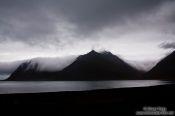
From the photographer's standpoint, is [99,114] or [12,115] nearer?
[99,114]

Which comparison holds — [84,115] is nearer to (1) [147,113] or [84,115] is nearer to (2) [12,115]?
(1) [147,113]

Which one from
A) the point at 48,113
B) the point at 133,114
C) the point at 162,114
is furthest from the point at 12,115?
the point at 162,114

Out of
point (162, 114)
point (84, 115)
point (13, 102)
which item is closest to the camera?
point (162, 114)

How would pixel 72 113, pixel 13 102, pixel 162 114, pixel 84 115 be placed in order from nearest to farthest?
pixel 162 114 → pixel 84 115 → pixel 72 113 → pixel 13 102

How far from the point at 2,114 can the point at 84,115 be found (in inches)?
230

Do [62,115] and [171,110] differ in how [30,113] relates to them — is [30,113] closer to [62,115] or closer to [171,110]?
[62,115]

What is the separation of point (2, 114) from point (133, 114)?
8789 millimetres

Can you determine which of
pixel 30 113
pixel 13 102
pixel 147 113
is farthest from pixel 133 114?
pixel 13 102

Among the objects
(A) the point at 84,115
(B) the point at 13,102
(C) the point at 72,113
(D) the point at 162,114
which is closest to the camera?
(D) the point at 162,114

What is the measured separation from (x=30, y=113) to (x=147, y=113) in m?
7.73

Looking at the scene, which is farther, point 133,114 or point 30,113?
point 30,113

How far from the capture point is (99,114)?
43.1ft

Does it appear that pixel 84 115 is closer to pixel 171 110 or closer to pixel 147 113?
pixel 147 113

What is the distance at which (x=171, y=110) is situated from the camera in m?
13.1
